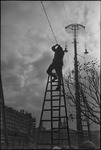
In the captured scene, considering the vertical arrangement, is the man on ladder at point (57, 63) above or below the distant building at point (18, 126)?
above

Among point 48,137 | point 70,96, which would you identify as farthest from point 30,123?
point 70,96

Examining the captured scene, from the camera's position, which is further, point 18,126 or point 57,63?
point 57,63

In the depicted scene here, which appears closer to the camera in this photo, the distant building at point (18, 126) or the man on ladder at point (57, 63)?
the distant building at point (18, 126)

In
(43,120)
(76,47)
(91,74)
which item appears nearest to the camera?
(43,120)

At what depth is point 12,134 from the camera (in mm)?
4512

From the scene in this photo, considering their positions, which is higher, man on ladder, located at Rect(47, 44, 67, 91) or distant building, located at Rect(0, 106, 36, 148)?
man on ladder, located at Rect(47, 44, 67, 91)

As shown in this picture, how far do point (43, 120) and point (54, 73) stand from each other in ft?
6.35

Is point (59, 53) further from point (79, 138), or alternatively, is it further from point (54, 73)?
point (79, 138)

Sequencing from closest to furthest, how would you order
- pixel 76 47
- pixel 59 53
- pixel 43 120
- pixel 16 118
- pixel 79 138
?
pixel 16 118, pixel 43 120, pixel 59 53, pixel 79 138, pixel 76 47

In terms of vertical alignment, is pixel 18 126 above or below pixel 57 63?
below

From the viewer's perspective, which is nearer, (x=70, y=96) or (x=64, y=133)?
(x=64, y=133)

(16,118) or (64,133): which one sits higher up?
(16,118)

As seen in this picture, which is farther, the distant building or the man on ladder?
the man on ladder

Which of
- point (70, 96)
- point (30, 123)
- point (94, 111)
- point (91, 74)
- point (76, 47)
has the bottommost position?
point (30, 123)
